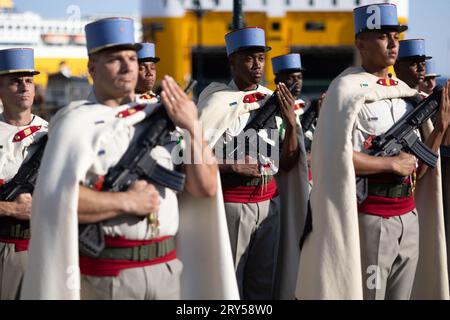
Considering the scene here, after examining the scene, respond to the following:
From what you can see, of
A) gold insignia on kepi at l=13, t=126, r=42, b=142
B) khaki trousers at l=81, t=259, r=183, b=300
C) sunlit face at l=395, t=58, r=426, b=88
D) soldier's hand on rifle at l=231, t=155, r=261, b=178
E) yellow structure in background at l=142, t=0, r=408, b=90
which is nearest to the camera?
khaki trousers at l=81, t=259, r=183, b=300

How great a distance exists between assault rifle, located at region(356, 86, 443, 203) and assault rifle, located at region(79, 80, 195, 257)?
158 centimetres

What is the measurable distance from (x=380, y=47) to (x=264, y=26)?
37185mm

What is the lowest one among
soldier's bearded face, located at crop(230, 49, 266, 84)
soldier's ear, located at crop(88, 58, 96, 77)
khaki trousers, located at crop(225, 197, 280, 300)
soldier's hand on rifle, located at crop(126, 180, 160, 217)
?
khaki trousers, located at crop(225, 197, 280, 300)

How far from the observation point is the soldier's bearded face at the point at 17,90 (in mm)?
5438

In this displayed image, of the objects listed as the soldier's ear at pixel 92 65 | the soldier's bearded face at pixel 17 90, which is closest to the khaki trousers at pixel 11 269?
the soldier's bearded face at pixel 17 90

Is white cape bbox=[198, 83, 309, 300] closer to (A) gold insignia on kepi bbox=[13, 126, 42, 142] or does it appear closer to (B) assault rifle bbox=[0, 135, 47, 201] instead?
(A) gold insignia on kepi bbox=[13, 126, 42, 142]

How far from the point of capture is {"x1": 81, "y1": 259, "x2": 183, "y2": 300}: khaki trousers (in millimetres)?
3656

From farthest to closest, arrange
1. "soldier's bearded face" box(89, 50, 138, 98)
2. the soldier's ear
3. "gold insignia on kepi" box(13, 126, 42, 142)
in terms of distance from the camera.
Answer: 1. "gold insignia on kepi" box(13, 126, 42, 142)
2. the soldier's ear
3. "soldier's bearded face" box(89, 50, 138, 98)

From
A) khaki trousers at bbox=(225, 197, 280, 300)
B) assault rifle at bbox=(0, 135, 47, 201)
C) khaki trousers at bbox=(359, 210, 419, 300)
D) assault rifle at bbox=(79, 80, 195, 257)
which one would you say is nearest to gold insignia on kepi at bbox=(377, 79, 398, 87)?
khaki trousers at bbox=(359, 210, 419, 300)

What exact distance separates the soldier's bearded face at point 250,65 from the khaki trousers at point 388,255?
5.52ft

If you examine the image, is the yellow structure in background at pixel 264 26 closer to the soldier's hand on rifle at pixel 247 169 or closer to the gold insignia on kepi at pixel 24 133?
the soldier's hand on rifle at pixel 247 169

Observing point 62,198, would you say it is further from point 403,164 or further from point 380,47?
point 380,47
